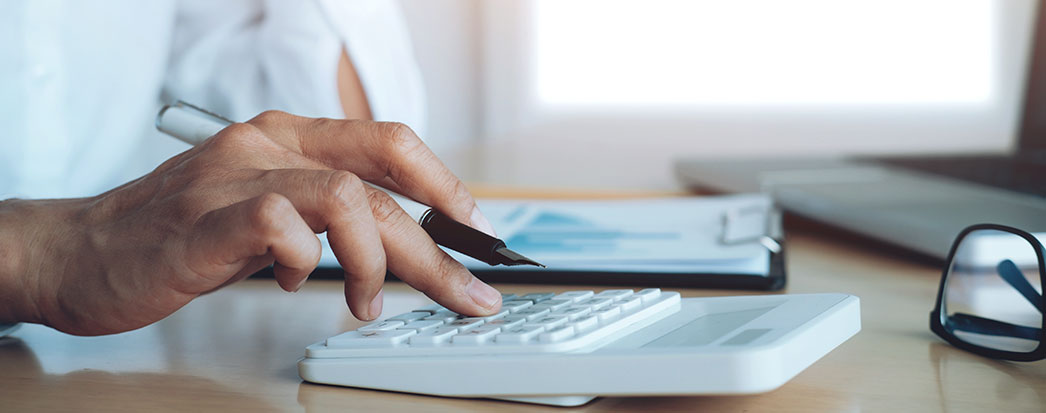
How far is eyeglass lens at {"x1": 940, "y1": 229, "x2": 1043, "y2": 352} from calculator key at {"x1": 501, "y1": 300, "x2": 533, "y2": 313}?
0.22m

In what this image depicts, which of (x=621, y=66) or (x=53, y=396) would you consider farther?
(x=621, y=66)

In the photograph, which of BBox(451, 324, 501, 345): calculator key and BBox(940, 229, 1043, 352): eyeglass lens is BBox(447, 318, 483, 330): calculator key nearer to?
BBox(451, 324, 501, 345): calculator key

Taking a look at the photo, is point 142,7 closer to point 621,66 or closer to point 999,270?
point 999,270

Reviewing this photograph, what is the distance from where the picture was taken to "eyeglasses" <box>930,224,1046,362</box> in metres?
0.44

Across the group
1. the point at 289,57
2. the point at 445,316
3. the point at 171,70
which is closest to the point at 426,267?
the point at 445,316

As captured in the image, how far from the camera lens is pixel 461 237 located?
467 mm

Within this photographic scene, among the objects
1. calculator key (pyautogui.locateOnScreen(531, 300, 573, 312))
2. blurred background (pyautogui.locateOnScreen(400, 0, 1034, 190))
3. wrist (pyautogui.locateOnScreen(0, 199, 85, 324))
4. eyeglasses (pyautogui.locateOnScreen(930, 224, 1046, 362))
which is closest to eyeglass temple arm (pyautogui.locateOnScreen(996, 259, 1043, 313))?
eyeglasses (pyautogui.locateOnScreen(930, 224, 1046, 362))

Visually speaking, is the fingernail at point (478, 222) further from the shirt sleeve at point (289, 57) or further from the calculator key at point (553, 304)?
the shirt sleeve at point (289, 57)

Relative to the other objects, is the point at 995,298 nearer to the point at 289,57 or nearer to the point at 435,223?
the point at 435,223

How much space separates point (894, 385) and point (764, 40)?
9.14ft

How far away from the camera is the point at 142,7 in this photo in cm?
94

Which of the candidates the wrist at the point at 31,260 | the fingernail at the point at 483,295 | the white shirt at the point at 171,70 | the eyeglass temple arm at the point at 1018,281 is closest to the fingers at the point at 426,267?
the fingernail at the point at 483,295

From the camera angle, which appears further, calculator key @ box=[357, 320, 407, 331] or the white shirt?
the white shirt

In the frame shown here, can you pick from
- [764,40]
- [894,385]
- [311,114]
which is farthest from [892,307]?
[764,40]
